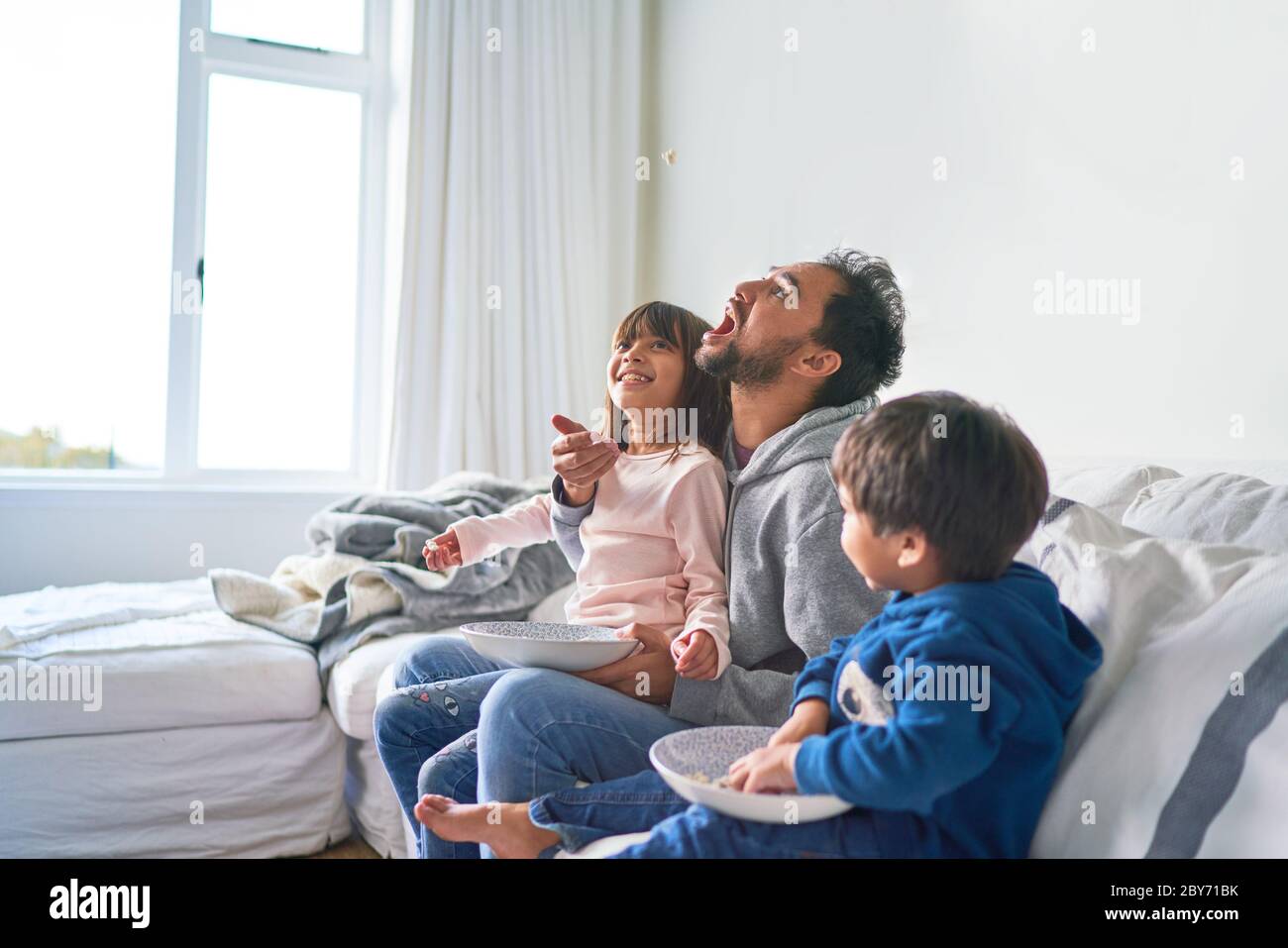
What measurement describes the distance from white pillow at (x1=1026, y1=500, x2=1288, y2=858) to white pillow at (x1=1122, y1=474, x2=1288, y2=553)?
11 cm

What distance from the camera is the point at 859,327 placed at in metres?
1.54

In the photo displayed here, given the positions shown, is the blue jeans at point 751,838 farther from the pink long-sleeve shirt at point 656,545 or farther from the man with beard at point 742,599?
the pink long-sleeve shirt at point 656,545

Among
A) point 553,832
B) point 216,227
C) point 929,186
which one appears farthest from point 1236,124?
point 216,227

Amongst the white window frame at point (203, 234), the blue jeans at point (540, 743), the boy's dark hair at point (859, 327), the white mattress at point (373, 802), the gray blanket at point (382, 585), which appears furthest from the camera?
the white window frame at point (203, 234)

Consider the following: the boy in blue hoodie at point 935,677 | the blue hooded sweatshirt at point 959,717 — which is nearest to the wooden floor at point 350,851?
the boy in blue hoodie at point 935,677

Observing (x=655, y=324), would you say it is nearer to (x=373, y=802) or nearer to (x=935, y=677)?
(x=935, y=677)

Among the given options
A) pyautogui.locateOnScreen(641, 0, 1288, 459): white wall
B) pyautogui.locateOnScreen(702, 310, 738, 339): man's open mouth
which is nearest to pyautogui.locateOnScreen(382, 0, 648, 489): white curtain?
pyautogui.locateOnScreen(641, 0, 1288, 459): white wall

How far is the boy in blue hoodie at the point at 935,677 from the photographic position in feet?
2.92

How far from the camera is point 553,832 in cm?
120

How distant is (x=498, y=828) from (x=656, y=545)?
0.48 meters

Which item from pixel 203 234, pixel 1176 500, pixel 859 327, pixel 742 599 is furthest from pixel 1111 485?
pixel 203 234

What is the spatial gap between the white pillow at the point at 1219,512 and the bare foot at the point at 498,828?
80 centimetres

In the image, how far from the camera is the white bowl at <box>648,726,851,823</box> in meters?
0.93
